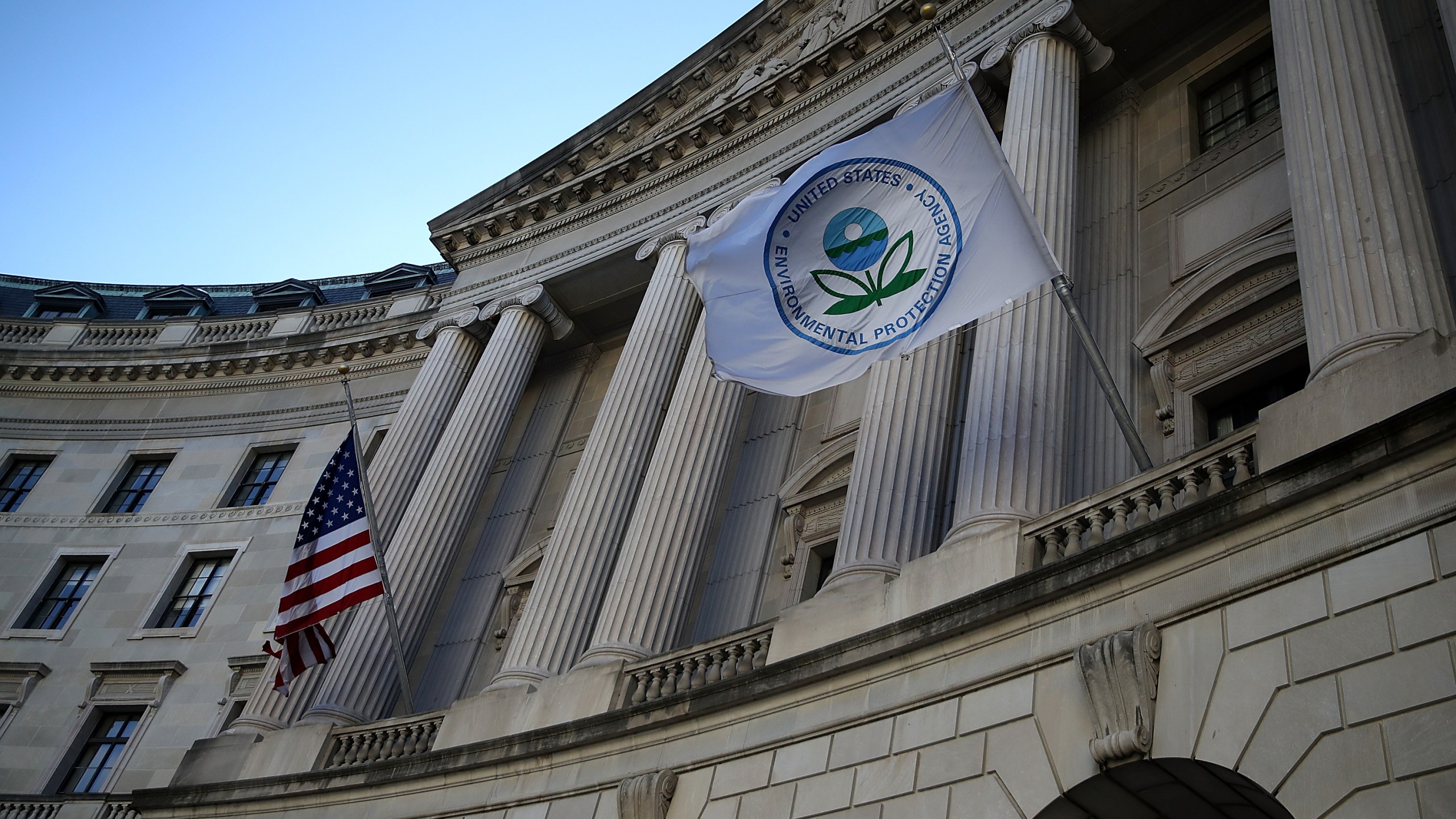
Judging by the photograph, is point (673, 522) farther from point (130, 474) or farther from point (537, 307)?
point (130, 474)

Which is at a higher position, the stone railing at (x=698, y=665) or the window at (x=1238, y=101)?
the window at (x=1238, y=101)

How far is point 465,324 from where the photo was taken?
96.2 ft

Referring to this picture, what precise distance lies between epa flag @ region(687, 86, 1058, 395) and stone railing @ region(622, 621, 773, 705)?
342cm

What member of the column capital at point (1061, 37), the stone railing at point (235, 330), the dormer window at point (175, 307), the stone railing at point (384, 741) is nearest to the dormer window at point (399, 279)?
the stone railing at point (235, 330)

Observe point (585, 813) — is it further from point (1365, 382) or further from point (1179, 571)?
point (1365, 382)

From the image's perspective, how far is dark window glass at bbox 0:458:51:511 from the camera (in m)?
35.5

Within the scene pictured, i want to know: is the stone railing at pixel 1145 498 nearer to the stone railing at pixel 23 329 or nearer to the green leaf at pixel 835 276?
the green leaf at pixel 835 276

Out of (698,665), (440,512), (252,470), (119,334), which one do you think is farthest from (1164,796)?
(119,334)

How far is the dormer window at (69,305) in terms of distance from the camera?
4206 cm

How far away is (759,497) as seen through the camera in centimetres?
2241

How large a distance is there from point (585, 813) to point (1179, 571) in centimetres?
844

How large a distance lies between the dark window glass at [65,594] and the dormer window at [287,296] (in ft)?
33.4

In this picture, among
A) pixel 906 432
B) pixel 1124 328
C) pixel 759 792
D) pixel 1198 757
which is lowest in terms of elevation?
pixel 1198 757

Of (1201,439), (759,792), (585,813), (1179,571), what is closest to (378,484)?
(585,813)
